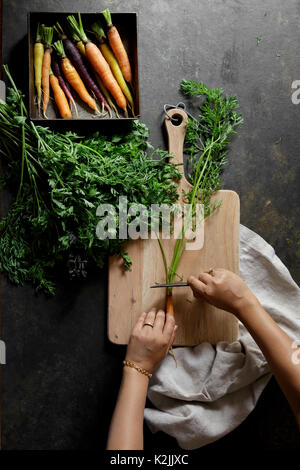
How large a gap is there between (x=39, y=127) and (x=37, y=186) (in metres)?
0.24

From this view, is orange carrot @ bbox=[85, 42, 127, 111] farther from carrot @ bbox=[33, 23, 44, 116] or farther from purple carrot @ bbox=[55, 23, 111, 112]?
A: carrot @ bbox=[33, 23, 44, 116]

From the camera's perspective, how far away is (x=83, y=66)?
1.59 metres

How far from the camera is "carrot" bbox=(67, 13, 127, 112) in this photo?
5.11ft

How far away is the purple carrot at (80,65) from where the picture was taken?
5.15 ft

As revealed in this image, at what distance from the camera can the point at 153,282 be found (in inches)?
62.7

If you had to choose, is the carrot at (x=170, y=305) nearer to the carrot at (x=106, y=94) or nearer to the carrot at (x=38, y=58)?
the carrot at (x=106, y=94)

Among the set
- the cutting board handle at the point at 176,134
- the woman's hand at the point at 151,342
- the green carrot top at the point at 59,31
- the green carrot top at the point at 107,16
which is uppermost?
the green carrot top at the point at 107,16

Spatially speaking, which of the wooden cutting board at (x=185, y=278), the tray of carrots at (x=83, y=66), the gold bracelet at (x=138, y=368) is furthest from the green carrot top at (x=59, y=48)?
the gold bracelet at (x=138, y=368)

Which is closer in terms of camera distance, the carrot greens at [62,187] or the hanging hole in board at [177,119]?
the carrot greens at [62,187]

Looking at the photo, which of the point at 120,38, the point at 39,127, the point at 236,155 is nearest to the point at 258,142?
the point at 236,155

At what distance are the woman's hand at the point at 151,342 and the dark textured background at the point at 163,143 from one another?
0.15m

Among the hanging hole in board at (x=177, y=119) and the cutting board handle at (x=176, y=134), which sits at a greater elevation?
the hanging hole in board at (x=177, y=119)

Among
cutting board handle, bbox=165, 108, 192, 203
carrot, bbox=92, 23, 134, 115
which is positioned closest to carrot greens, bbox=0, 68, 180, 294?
cutting board handle, bbox=165, 108, 192, 203

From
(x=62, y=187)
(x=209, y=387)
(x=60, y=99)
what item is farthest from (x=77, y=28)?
(x=209, y=387)
